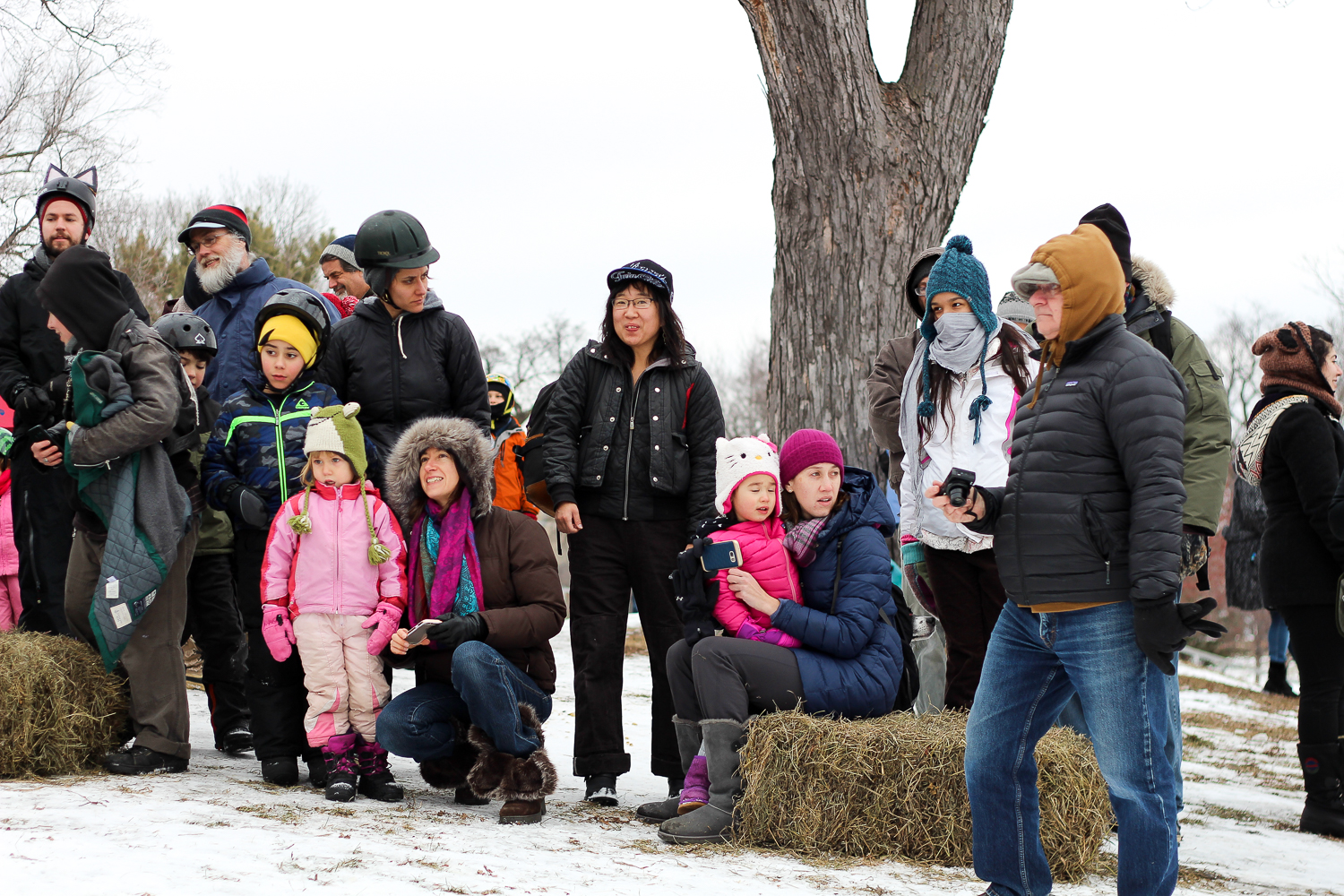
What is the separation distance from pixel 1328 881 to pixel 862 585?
1.93 m

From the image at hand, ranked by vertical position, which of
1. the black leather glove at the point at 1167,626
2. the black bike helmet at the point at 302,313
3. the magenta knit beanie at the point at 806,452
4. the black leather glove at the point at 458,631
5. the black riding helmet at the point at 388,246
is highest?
the black riding helmet at the point at 388,246

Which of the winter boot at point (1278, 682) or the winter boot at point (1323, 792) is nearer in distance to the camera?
the winter boot at point (1323, 792)

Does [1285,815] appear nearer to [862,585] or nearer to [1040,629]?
[862,585]

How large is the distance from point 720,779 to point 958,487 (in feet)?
5.19

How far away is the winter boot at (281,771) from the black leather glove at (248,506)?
963 mm

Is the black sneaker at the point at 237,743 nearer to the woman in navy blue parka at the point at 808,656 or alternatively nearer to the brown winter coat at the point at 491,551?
the brown winter coat at the point at 491,551

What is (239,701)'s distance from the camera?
5.56 metres

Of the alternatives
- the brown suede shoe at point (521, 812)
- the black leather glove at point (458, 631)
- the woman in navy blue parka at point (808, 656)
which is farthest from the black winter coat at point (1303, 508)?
the black leather glove at point (458, 631)

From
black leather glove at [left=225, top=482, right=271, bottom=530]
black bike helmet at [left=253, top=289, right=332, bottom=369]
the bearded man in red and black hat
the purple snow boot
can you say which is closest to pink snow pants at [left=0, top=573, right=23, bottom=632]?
the bearded man in red and black hat

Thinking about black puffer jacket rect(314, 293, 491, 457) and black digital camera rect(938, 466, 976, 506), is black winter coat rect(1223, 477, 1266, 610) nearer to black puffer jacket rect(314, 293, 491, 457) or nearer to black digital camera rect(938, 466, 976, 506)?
black puffer jacket rect(314, 293, 491, 457)

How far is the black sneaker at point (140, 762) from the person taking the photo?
4.61m

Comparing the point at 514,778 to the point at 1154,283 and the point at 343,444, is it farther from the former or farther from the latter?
the point at 1154,283

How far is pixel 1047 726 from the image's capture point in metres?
3.30

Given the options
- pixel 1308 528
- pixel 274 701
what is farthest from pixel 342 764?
pixel 1308 528
